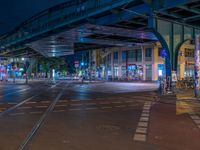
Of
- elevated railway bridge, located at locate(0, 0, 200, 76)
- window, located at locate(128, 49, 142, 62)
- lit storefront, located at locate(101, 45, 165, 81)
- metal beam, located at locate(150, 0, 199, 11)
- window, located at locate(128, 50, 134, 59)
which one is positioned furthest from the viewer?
window, located at locate(128, 50, 134, 59)

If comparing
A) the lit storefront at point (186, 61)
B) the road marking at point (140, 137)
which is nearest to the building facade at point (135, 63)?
the lit storefront at point (186, 61)

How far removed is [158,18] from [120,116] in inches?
624

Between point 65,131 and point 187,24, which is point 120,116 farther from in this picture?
point 187,24

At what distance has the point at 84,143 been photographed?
9.32m


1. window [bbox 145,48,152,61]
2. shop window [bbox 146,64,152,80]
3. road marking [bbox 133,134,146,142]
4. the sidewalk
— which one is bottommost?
the sidewalk

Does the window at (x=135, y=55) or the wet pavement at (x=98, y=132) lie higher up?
the window at (x=135, y=55)

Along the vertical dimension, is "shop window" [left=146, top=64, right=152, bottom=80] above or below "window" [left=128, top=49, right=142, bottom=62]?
below

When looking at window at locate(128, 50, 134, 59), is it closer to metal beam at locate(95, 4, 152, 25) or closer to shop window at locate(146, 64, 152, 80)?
shop window at locate(146, 64, 152, 80)

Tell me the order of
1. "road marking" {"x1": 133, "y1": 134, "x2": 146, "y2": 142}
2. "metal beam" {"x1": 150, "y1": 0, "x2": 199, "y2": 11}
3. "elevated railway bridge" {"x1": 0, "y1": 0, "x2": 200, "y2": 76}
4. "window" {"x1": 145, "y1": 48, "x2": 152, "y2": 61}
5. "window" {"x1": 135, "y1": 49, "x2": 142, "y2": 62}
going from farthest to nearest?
"window" {"x1": 135, "y1": 49, "x2": 142, "y2": 62} < "window" {"x1": 145, "y1": 48, "x2": 152, "y2": 61} < "elevated railway bridge" {"x1": 0, "y1": 0, "x2": 200, "y2": 76} < "metal beam" {"x1": 150, "y1": 0, "x2": 199, "y2": 11} < "road marking" {"x1": 133, "y1": 134, "x2": 146, "y2": 142}

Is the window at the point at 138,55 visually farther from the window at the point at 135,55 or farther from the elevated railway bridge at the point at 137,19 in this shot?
the elevated railway bridge at the point at 137,19

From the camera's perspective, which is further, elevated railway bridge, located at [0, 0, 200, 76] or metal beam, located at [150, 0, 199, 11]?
elevated railway bridge, located at [0, 0, 200, 76]

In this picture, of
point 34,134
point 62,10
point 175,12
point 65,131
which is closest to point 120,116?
point 65,131

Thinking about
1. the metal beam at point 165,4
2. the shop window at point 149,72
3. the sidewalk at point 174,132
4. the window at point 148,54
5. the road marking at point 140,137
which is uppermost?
the metal beam at point 165,4

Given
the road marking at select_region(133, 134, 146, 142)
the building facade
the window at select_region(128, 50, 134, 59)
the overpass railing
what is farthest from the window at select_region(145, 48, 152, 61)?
the road marking at select_region(133, 134, 146, 142)
